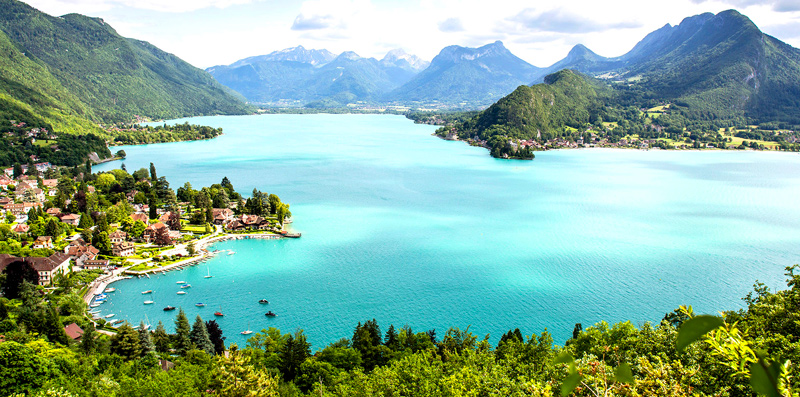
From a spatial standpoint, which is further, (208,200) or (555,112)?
(555,112)

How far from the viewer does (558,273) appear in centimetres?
2275

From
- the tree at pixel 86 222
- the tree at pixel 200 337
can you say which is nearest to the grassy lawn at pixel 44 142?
the tree at pixel 86 222

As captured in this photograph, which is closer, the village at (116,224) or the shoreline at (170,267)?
Result: the shoreline at (170,267)

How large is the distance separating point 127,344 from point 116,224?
18.5 m

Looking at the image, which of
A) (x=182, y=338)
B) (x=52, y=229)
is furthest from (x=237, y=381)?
(x=52, y=229)

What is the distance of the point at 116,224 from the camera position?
30.2 m

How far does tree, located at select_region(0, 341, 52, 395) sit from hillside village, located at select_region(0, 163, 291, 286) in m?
11.8

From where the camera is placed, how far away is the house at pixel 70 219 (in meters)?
29.9

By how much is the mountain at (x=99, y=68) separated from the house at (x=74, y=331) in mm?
82649

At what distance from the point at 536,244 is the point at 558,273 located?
15.0 feet

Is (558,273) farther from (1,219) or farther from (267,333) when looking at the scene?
(1,219)

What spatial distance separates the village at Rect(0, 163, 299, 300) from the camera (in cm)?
2345

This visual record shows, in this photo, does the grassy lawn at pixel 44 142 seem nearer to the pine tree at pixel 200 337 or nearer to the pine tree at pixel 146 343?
the pine tree at pixel 146 343

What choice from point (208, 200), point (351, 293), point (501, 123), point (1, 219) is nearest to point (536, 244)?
point (351, 293)
